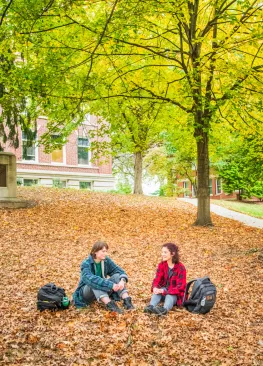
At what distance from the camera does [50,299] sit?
18.6 ft

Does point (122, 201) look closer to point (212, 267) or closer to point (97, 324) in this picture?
point (212, 267)

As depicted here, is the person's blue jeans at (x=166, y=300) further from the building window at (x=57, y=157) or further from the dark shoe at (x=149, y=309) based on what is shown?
the building window at (x=57, y=157)

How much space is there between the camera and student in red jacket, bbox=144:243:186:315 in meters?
5.79

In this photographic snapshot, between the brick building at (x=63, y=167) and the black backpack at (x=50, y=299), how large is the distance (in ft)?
74.4

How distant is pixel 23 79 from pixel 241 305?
27.1 ft

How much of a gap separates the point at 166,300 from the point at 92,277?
106 cm

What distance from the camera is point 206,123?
1222 centimetres

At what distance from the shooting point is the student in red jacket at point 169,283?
228 inches

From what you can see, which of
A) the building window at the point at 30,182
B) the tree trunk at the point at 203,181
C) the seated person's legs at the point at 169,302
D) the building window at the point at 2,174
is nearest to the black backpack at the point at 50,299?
the seated person's legs at the point at 169,302

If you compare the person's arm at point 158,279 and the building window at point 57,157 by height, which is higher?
the building window at point 57,157

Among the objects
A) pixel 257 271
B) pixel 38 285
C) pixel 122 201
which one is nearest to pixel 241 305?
pixel 257 271

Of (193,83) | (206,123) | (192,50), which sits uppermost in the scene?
(192,50)

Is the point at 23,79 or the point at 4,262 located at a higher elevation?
the point at 23,79

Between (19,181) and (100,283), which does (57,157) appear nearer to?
(19,181)
